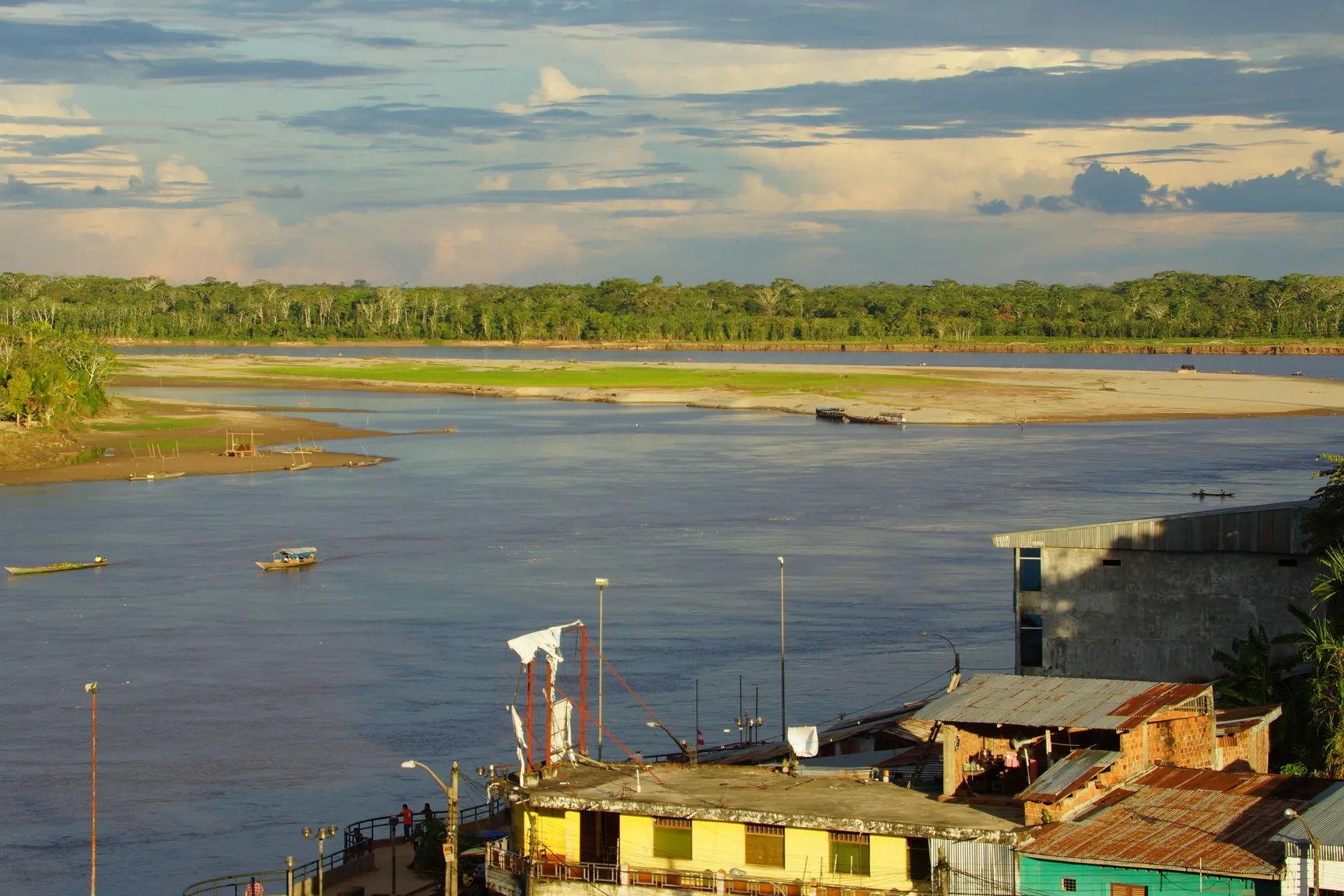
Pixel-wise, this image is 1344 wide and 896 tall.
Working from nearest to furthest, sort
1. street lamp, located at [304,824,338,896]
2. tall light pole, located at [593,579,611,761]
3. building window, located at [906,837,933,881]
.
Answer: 1. building window, located at [906,837,933,881]
2. street lamp, located at [304,824,338,896]
3. tall light pole, located at [593,579,611,761]

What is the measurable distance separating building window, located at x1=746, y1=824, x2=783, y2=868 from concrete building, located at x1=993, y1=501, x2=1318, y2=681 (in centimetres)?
1350

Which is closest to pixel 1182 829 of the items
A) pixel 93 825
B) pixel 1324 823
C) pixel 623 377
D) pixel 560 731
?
pixel 1324 823

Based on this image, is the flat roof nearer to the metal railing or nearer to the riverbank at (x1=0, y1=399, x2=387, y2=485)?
the metal railing

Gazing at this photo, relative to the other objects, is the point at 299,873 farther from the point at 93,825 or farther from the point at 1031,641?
the point at 1031,641

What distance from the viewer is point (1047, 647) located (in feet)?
106

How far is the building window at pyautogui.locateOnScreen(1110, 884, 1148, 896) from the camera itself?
60.3 ft

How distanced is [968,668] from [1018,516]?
2605 cm

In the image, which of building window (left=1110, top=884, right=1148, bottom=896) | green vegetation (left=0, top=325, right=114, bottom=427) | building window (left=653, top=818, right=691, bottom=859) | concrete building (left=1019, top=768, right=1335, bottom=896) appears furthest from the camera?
green vegetation (left=0, top=325, right=114, bottom=427)

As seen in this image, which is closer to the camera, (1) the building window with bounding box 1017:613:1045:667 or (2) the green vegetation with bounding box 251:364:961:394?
(1) the building window with bounding box 1017:613:1045:667

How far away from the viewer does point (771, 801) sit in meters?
20.3

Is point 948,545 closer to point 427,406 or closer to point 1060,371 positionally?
point 427,406

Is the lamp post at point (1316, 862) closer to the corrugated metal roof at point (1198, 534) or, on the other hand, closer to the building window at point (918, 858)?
the building window at point (918, 858)

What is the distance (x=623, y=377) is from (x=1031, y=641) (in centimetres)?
13322

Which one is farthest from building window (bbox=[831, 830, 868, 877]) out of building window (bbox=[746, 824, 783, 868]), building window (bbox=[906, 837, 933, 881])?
building window (bbox=[746, 824, 783, 868])
